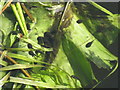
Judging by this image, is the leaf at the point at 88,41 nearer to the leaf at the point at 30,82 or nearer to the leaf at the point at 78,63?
the leaf at the point at 78,63

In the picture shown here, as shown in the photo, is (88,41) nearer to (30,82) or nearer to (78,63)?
(78,63)

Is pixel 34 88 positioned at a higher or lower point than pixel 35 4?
lower

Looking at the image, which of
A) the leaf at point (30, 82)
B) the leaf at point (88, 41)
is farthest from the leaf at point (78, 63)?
the leaf at point (30, 82)

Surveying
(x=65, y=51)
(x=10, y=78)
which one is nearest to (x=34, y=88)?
(x=10, y=78)

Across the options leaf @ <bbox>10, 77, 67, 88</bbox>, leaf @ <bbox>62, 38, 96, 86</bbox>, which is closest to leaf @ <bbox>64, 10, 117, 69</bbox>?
leaf @ <bbox>62, 38, 96, 86</bbox>

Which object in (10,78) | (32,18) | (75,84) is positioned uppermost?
(32,18)

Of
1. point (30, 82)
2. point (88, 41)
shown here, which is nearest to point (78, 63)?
point (88, 41)

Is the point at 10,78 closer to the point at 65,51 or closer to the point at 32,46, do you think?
the point at 32,46

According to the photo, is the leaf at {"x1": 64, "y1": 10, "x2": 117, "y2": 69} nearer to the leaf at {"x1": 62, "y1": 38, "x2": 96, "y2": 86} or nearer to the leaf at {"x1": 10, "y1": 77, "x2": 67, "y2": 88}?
the leaf at {"x1": 62, "y1": 38, "x2": 96, "y2": 86}
